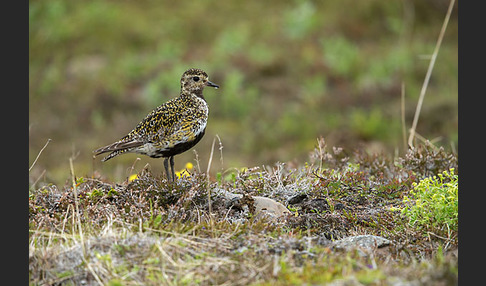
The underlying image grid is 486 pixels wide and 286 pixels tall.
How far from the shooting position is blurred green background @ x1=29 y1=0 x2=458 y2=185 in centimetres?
1452

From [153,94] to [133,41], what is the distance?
10.4ft

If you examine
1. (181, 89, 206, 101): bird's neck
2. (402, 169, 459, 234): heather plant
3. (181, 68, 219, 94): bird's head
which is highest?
(181, 68, 219, 94): bird's head

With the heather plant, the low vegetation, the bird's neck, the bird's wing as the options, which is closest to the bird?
the bird's wing

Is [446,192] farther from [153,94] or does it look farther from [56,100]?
[56,100]

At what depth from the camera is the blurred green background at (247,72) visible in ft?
47.6

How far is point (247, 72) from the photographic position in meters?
16.7

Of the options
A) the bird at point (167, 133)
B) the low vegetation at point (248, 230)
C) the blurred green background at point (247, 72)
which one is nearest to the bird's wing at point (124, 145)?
the bird at point (167, 133)

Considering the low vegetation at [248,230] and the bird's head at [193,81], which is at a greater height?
the bird's head at [193,81]

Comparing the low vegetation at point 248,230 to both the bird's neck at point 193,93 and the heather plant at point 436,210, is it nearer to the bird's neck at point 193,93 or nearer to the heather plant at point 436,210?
the heather plant at point 436,210

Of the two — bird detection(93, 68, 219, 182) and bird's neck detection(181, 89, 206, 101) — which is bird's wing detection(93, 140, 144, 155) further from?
bird's neck detection(181, 89, 206, 101)

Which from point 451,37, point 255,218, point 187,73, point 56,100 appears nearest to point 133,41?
point 56,100

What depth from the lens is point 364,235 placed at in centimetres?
604

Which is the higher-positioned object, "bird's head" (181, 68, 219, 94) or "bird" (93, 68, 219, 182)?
"bird's head" (181, 68, 219, 94)

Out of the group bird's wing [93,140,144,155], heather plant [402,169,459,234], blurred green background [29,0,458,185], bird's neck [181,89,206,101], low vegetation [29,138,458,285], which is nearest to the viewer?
low vegetation [29,138,458,285]
